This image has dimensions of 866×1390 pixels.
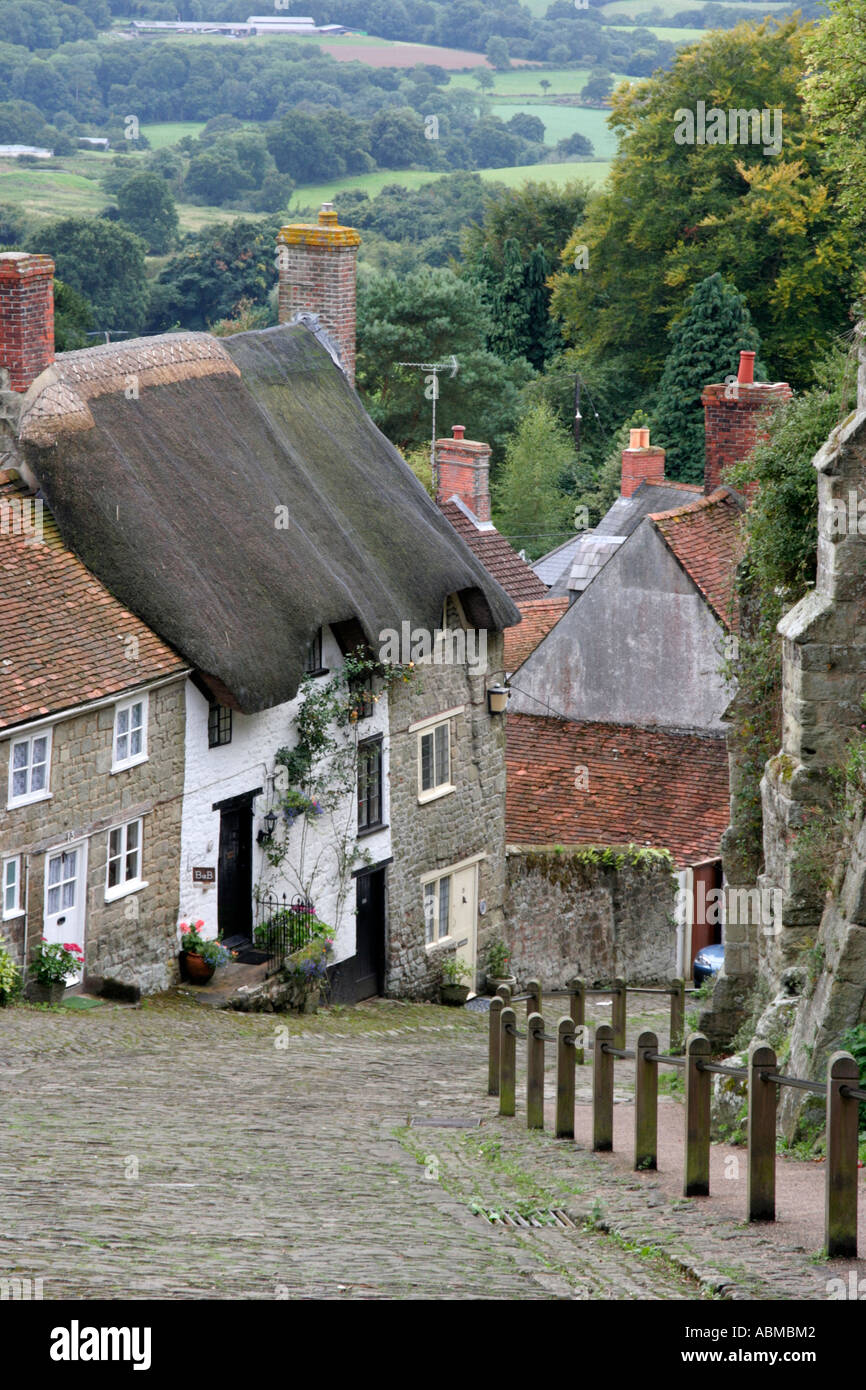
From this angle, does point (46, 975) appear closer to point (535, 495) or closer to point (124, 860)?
point (124, 860)

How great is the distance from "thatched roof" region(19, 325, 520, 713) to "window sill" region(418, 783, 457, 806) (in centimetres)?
233

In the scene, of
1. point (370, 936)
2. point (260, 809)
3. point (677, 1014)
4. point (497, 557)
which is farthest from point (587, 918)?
point (497, 557)

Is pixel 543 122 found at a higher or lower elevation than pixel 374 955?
higher

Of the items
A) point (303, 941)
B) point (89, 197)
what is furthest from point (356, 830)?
point (89, 197)

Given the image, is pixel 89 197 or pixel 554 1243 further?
pixel 89 197

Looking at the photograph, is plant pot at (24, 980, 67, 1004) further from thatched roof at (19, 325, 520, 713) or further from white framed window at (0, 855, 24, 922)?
thatched roof at (19, 325, 520, 713)

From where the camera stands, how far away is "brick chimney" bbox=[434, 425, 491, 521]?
39625mm

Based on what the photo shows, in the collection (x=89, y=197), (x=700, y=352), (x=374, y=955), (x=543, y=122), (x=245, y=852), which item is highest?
(x=543, y=122)

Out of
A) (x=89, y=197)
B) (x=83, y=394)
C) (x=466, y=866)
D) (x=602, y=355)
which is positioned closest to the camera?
(x=83, y=394)

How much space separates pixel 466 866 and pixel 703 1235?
1749 cm

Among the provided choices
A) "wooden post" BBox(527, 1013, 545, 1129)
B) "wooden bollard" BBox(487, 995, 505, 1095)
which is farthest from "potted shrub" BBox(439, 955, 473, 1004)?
"wooden post" BBox(527, 1013, 545, 1129)

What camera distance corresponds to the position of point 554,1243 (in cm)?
923

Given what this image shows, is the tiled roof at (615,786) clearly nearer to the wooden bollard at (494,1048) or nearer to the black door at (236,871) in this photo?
the black door at (236,871)

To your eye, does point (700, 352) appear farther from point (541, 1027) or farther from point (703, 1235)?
point (703, 1235)
